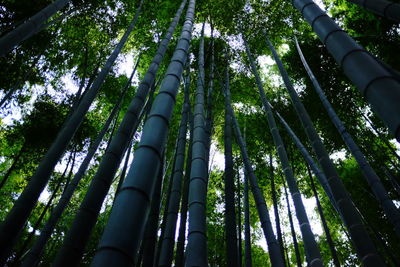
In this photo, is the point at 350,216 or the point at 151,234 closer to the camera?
the point at 350,216

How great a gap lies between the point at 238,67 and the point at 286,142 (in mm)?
2679

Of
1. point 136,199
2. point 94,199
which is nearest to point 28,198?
point 94,199

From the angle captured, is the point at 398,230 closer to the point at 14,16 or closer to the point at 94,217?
the point at 94,217

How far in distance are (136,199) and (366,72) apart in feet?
4.00

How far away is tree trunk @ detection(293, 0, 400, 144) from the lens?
3.61 ft

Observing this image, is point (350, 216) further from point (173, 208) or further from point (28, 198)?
point (28, 198)

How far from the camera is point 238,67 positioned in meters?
8.16

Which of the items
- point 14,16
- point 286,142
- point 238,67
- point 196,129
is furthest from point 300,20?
point 14,16

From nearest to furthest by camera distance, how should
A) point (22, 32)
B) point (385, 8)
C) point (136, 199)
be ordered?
1. point (136, 199)
2. point (385, 8)
3. point (22, 32)

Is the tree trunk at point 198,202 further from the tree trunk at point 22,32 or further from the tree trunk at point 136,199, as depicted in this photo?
the tree trunk at point 22,32

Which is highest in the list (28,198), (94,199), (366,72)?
(28,198)

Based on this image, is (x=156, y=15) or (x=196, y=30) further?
(x=196, y=30)

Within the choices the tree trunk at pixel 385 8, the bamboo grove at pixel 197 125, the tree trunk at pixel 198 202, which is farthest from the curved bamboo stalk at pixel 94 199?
the tree trunk at pixel 385 8

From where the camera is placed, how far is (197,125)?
295 cm
